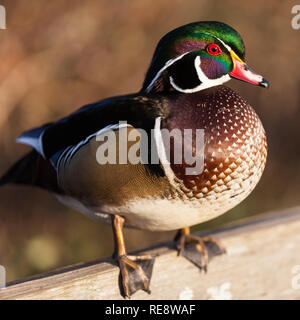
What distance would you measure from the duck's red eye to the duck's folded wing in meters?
0.16

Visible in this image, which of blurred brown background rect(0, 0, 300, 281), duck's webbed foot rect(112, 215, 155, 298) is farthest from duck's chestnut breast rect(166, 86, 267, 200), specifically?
blurred brown background rect(0, 0, 300, 281)

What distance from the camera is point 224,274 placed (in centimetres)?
154

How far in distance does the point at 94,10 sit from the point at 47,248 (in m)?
1.04

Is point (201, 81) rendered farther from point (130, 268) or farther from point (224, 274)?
point (224, 274)

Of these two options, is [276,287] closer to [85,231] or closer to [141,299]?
[141,299]

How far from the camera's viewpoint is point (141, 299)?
4.40ft

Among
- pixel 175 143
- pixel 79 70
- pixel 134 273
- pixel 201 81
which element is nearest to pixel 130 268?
pixel 134 273

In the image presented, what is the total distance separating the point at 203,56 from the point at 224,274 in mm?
649

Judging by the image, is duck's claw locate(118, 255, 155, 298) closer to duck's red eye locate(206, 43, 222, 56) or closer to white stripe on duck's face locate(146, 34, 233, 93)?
Answer: white stripe on duck's face locate(146, 34, 233, 93)

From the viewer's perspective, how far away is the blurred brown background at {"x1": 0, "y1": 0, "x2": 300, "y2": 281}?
2283mm

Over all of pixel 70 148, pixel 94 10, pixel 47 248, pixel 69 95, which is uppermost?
pixel 94 10

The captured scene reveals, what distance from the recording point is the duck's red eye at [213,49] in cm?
119
